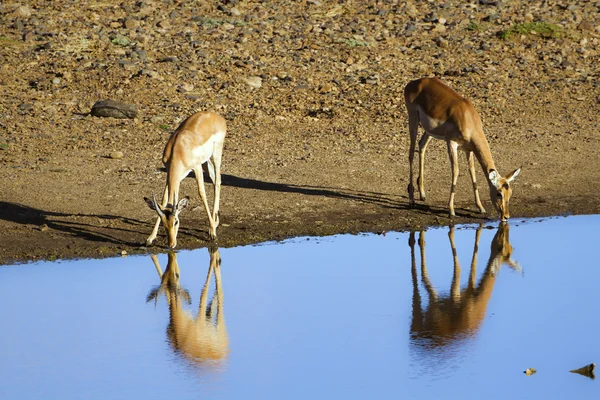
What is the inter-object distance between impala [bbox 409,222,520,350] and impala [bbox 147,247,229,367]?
68.8 inches

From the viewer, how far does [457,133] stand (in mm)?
14398

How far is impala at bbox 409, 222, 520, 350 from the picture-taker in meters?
9.41

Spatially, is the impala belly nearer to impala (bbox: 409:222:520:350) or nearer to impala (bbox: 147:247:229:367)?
impala (bbox: 409:222:520:350)

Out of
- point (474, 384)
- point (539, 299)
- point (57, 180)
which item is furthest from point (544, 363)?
point (57, 180)

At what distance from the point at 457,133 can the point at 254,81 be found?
7053mm

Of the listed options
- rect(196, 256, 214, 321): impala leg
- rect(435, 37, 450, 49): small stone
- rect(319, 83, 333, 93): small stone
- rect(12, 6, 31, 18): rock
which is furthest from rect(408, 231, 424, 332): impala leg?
rect(12, 6, 31, 18): rock

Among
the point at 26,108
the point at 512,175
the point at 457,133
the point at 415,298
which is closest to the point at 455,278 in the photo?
the point at 415,298

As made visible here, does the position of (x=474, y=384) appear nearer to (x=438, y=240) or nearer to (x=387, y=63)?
(x=438, y=240)

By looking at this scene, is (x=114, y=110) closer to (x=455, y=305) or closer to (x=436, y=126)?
(x=436, y=126)

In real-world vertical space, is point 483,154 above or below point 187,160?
above

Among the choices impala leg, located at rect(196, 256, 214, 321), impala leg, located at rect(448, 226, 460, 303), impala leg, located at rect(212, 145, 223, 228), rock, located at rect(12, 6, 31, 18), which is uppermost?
rock, located at rect(12, 6, 31, 18)

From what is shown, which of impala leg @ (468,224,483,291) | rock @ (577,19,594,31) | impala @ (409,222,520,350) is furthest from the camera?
rock @ (577,19,594,31)

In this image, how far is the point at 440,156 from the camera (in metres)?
17.6

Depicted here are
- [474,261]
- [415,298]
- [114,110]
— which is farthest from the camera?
[114,110]
